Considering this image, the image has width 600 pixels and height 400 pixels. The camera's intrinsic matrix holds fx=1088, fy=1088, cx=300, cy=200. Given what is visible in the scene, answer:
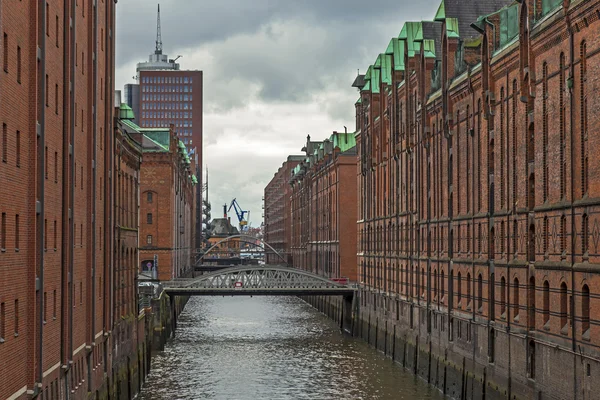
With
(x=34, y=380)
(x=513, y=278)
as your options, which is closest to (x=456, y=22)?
(x=513, y=278)

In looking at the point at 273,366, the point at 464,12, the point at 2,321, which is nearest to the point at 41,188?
the point at 2,321

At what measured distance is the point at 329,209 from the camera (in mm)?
102375

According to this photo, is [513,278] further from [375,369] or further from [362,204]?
[362,204]

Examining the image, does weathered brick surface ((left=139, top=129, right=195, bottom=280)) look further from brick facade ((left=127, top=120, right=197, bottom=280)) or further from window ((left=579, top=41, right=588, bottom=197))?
window ((left=579, top=41, right=588, bottom=197))

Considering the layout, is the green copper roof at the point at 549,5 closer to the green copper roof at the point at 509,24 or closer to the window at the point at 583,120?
the window at the point at 583,120

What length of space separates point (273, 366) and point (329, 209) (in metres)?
45.0

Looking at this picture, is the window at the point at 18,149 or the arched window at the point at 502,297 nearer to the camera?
the window at the point at 18,149

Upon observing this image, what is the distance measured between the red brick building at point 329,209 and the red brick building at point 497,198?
2566 centimetres

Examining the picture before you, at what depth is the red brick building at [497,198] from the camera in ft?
102

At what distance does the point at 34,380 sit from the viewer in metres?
25.7

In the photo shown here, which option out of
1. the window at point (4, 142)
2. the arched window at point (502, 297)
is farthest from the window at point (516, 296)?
the window at point (4, 142)

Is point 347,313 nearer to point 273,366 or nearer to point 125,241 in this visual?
point 273,366

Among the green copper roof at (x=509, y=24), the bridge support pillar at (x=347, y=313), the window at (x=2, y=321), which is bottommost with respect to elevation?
the bridge support pillar at (x=347, y=313)

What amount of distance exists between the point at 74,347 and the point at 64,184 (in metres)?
5.12
